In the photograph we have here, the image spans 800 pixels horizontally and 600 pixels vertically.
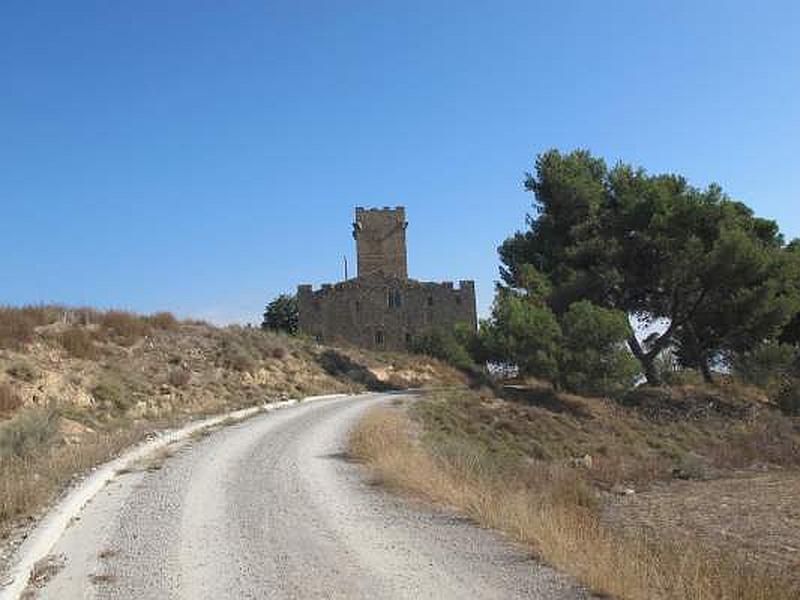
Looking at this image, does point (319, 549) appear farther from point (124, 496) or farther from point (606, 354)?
point (606, 354)

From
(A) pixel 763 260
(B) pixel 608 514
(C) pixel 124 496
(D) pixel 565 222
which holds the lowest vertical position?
(B) pixel 608 514

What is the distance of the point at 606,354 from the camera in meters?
34.1

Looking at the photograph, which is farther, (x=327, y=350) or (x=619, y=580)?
(x=327, y=350)

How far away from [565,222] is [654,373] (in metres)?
8.81

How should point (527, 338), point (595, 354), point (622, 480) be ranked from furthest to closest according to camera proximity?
point (527, 338), point (595, 354), point (622, 480)

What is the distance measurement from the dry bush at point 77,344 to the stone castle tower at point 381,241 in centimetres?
5036

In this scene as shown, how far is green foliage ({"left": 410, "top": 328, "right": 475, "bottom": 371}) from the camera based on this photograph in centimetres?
5039

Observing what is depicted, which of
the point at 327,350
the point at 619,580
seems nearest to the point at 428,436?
the point at 619,580

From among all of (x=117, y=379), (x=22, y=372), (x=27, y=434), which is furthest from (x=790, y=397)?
(x=27, y=434)

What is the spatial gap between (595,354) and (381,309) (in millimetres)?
38604

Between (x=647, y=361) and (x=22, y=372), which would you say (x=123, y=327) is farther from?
(x=647, y=361)

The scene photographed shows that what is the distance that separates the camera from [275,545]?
26.4 ft

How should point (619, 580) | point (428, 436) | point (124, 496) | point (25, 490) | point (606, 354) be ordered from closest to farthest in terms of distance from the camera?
point (619, 580)
point (25, 490)
point (124, 496)
point (428, 436)
point (606, 354)

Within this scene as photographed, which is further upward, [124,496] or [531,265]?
[531,265]
